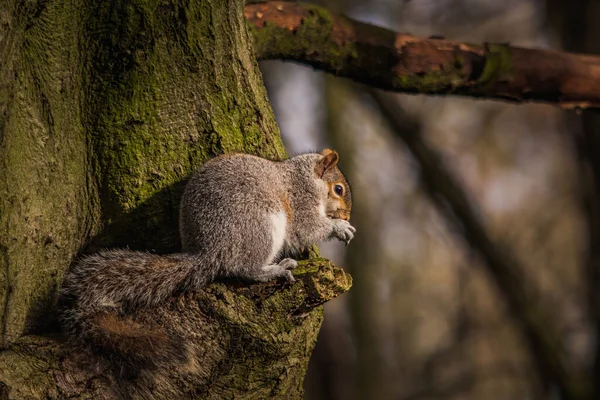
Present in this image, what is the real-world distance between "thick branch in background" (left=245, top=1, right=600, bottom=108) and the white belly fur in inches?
34.8

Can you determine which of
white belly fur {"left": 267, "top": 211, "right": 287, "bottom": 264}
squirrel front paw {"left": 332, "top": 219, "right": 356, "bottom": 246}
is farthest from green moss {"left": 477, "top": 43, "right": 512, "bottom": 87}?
white belly fur {"left": 267, "top": 211, "right": 287, "bottom": 264}

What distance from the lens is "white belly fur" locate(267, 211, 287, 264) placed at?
6.22ft

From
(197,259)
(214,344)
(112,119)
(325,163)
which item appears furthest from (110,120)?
(325,163)

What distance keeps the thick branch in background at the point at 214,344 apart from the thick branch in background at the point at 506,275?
90.4 inches

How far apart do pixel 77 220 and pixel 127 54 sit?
500 mm

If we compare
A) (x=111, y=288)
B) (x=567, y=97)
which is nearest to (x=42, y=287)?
(x=111, y=288)

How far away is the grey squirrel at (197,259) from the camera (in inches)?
62.3

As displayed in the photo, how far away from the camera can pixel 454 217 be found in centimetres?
388

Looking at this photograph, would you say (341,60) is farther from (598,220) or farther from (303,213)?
(598,220)

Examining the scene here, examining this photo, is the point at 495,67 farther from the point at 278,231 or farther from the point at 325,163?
the point at 278,231

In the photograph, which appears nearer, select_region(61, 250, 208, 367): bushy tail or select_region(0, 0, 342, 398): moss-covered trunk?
select_region(61, 250, 208, 367): bushy tail

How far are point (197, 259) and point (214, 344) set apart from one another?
0.26m

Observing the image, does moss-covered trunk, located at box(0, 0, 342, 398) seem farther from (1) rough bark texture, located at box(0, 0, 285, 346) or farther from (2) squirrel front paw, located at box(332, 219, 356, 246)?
(2) squirrel front paw, located at box(332, 219, 356, 246)

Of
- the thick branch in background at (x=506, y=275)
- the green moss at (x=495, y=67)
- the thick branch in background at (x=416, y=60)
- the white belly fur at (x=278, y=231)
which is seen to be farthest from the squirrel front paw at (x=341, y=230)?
the thick branch in background at (x=506, y=275)
